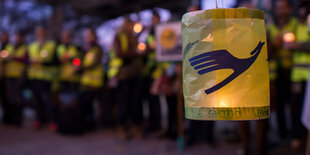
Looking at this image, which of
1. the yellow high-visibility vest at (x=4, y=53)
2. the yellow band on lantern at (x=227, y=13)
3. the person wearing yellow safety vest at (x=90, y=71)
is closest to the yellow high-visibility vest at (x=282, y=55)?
the person wearing yellow safety vest at (x=90, y=71)

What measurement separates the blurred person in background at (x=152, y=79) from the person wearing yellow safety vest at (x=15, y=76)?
9.61 ft

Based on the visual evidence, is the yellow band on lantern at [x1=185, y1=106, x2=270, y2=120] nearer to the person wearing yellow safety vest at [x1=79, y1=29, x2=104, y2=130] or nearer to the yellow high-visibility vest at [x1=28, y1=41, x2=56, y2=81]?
the person wearing yellow safety vest at [x1=79, y1=29, x2=104, y2=130]

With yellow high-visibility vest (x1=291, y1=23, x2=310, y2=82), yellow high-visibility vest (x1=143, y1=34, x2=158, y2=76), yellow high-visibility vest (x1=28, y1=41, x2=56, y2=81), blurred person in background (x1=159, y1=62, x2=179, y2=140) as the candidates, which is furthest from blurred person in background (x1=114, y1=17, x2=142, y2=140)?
yellow high-visibility vest (x1=291, y1=23, x2=310, y2=82)

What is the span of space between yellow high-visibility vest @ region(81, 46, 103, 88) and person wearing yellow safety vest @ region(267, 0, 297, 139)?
3040mm

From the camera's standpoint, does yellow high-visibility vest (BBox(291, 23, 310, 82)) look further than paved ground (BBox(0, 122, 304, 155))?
No

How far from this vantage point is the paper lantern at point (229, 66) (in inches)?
66.8

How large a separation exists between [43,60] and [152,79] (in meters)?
2.52

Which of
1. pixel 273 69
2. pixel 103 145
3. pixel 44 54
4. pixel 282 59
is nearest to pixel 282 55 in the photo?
pixel 282 59

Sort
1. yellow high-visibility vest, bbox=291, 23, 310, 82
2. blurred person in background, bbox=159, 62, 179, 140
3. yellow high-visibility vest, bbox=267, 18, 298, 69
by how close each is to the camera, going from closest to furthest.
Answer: yellow high-visibility vest, bbox=291, 23, 310, 82
yellow high-visibility vest, bbox=267, 18, 298, 69
blurred person in background, bbox=159, 62, 179, 140

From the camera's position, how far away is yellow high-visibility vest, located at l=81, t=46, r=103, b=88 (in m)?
6.27

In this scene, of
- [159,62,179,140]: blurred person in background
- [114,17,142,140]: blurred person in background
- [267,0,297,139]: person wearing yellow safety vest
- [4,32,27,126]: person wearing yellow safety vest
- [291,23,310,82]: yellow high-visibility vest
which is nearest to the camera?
[291,23,310,82]: yellow high-visibility vest

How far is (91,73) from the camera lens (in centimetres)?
636

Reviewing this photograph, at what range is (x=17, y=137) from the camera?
630cm

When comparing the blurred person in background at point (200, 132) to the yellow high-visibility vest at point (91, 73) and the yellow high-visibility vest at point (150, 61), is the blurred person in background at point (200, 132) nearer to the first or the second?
the yellow high-visibility vest at point (150, 61)
